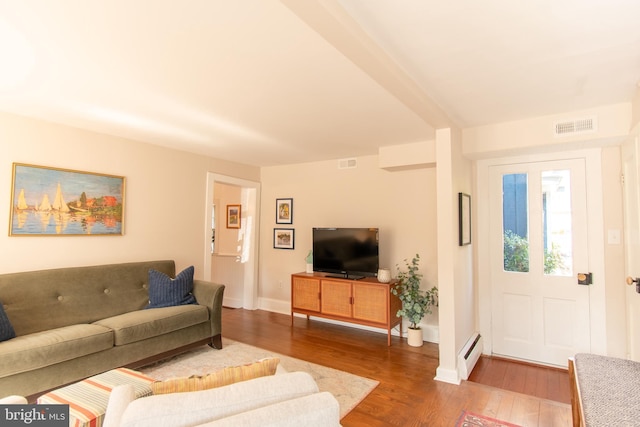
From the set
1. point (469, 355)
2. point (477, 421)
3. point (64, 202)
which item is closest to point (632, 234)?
point (469, 355)

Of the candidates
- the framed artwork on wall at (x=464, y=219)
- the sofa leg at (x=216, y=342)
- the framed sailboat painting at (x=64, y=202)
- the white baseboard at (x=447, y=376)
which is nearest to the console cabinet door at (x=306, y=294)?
the sofa leg at (x=216, y=342)

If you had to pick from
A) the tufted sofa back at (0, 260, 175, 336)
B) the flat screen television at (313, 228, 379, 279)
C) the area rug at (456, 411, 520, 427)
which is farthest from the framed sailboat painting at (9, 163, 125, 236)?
the area rug at (456, 411, 520, 427)

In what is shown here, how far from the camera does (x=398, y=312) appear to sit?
375 cm

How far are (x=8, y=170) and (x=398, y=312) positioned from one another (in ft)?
13.0

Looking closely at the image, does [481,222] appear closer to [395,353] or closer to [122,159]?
[395,353]

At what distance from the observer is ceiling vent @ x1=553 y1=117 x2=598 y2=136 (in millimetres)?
2637

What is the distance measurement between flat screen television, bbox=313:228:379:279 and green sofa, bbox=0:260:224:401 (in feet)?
4.66

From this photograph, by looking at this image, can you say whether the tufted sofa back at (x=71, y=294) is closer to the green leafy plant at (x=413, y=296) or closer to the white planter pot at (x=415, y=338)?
the green leafy plant at (x=413, y=296)

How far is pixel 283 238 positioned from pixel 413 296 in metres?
2.23

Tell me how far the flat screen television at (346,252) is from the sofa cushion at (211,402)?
2.92 meters

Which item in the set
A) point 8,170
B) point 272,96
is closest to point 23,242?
point 8,170

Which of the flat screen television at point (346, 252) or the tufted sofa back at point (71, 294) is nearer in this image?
the tufted sofa back at point (71, 294)

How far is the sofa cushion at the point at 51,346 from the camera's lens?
2.19 meters

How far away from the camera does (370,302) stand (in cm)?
388
